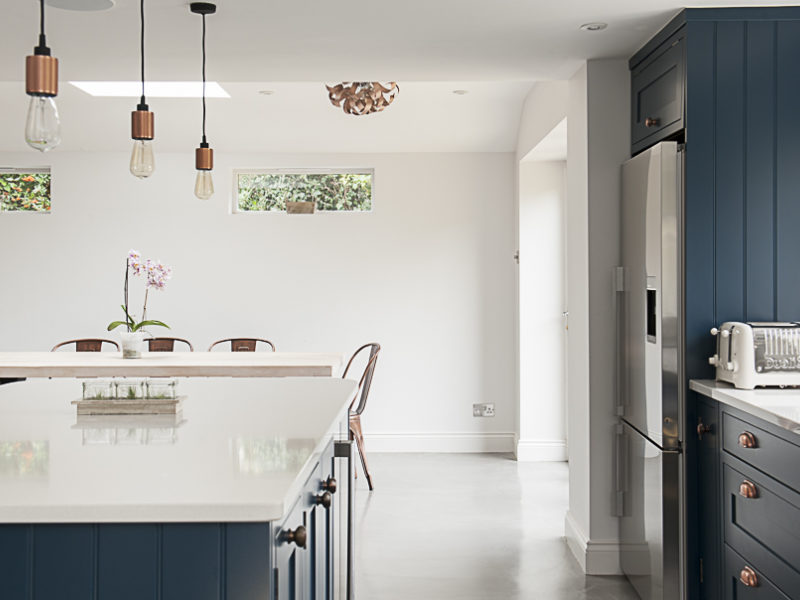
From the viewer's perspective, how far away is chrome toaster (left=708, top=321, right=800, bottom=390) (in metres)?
2.67

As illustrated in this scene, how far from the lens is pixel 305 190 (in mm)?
6418

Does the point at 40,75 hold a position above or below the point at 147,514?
above

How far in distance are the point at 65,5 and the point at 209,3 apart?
48 cm

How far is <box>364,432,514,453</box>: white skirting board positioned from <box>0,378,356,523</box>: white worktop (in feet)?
12.9

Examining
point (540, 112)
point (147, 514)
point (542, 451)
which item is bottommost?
point (542, 451)

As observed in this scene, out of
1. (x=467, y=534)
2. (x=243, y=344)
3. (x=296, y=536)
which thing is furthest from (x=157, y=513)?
(x=243, y=344)

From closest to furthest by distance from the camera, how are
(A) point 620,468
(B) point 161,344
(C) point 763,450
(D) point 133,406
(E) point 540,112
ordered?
(D) point 133,406
(C) point 763,450
(A) point 620,468
(E) point 540,112
(B) point 161,344

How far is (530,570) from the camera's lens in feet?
12.0

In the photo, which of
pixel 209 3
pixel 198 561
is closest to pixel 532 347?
pixel 209 3

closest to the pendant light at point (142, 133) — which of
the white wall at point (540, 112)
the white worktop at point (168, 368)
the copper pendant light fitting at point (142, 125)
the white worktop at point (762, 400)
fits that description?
the copper pendant light fitting at point (142, 125)

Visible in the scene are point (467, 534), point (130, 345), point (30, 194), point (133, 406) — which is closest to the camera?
point (133, 406)

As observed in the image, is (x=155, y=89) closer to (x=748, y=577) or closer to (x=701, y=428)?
(x=701, y=428)

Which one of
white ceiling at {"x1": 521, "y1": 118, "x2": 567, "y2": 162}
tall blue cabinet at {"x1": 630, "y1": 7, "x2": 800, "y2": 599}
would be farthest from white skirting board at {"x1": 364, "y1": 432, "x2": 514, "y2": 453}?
tall blue cabinet at {"x1": 630, "y1": 7, "x2": 800, "y2": 599}

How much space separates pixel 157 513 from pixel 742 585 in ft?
6.53
